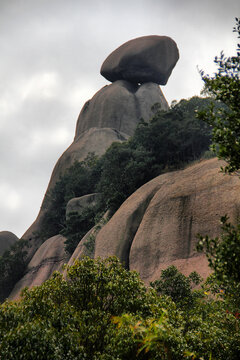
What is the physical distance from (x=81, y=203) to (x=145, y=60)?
29.1 metres

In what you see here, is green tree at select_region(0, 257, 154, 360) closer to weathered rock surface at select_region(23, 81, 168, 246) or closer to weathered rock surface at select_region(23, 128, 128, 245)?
weathered rock surface at select_region(23, 128, 128, 245)

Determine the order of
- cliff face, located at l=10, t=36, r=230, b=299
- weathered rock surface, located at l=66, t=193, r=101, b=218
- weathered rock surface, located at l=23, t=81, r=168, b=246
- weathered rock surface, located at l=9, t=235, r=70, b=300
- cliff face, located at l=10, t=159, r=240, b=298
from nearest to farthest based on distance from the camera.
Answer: cliff face, located at l=10, t=159, r=240, b=298
cliff face, located at l=10, t=36, r=230, b=299
weathered rock surface, located at l=9, t=235, r=70, b=300
weathered rock surface, located at l=66, t=193, r=101, b=218
weathered rock surface, located at l=23, t=81, r=168, b=246

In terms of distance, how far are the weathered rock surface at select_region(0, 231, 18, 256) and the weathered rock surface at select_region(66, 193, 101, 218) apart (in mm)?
24774

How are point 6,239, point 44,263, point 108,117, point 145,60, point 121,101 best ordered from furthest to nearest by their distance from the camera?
point 6,239 → point 145,60 → point 121,101 → point 108,117 → point 44,263

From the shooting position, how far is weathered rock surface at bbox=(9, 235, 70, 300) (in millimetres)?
38969

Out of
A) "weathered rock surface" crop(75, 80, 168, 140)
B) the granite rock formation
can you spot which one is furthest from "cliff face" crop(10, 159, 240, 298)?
"weathered rock surface" crop(75, 80, 168, 140)

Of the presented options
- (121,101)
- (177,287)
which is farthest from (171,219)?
(121,101)

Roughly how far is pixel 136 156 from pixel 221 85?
82.9 ft

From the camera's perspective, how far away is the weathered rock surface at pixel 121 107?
185 ft

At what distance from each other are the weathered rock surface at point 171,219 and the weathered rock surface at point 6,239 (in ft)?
120

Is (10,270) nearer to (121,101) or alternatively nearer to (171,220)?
(171,220)

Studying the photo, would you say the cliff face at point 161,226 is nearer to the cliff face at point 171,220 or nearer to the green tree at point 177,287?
the cliff face at point 171,220

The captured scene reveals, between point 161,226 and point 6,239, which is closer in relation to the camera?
point 161,226

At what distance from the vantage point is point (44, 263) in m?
40.3
